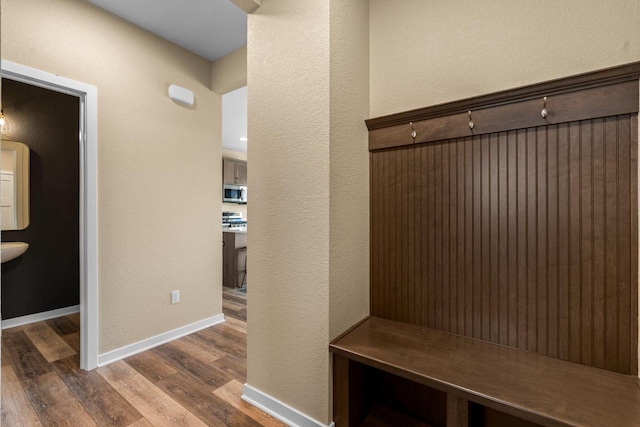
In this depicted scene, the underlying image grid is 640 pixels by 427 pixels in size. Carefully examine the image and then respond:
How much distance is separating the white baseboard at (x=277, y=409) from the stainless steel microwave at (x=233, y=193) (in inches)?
194

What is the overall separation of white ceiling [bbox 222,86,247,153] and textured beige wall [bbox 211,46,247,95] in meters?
0.52

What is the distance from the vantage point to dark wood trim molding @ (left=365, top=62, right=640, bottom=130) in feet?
3.76

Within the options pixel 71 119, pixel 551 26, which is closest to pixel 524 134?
pixel 551 26

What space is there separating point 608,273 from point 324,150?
1273mm

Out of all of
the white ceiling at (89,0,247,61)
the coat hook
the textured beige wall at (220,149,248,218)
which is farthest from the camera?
the textured beige wall at (220,149,248,218)

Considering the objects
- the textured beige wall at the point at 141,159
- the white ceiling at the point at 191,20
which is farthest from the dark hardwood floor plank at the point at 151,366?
the white ceiling at the point at 191,20

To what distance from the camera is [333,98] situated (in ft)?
4.88

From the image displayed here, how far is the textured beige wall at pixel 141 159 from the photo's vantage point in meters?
2.03

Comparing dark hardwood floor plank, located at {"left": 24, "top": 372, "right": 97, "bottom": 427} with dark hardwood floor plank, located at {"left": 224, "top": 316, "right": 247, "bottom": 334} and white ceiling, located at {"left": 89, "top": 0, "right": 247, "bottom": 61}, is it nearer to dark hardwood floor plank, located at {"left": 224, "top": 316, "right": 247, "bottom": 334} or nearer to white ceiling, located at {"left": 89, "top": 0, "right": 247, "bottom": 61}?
dark hardwood floor plank, located at {"left": 224, "top": 316, "right": 247, "bottom": 334}

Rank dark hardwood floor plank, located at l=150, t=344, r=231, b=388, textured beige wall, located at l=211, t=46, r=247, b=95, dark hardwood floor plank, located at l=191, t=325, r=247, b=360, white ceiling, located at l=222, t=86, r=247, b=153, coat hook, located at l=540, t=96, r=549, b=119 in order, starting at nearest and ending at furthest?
1. coat hook, located at l=540, t=96, r=549, b=119
2. dark hardwood floor plank, located at l=150, t=344, r=231, b=388
3. dark hardwood floor plank, located at l=191, t=325, r=247, b=360
4. textured beige wall, located at l=211, t=46, r=247, b=95
5. white ceiling, located at l=222, t=86, r=247, b=153

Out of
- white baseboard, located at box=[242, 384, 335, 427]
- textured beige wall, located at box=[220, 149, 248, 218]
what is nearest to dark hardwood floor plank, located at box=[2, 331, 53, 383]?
white baseboard, located at box=[242, 384, 335, 427]

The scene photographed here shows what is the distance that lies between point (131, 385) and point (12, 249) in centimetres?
194

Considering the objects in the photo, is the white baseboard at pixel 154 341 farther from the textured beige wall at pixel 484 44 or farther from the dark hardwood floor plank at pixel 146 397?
the textured beige wall at pixel 484 44

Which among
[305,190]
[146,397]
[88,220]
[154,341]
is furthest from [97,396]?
[305,190]
